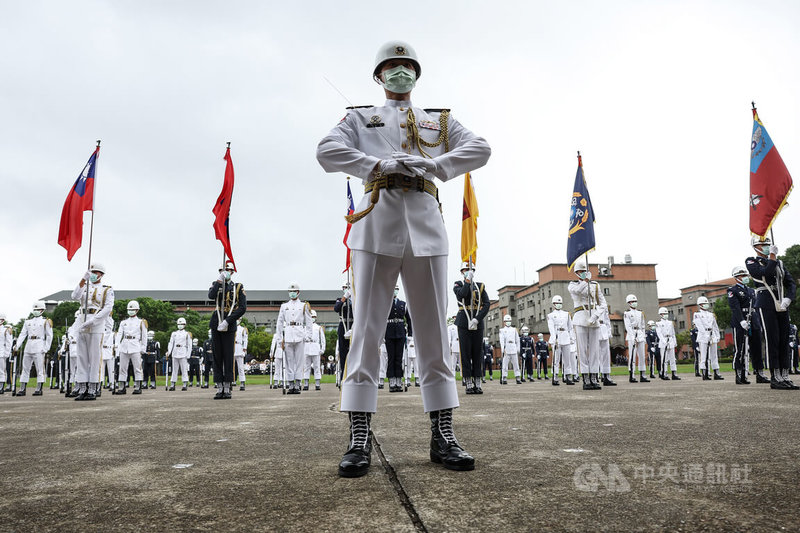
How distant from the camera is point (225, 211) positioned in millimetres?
11234

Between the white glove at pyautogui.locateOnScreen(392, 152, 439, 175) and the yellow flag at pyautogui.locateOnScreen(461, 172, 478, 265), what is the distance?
6861 mm

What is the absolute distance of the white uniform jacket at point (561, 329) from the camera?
16734 millimetres

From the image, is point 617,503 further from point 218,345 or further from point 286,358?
point 286,358

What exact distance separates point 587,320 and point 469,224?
10.5 ft

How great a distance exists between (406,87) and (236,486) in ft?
7.53

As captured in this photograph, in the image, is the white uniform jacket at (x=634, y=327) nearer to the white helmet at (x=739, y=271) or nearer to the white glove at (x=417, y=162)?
the white helmet at (x=739, y=271)

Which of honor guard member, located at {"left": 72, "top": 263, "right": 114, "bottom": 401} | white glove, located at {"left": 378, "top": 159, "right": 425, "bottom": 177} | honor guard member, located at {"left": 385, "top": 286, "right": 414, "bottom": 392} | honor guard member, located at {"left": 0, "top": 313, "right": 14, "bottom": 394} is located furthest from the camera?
honor guard member, located at {"left": 0, "top": 313, "right": 14, "bottom": 394}

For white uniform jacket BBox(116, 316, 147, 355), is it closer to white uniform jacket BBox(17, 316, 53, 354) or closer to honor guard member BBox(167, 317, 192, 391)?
white uniform jacket BBox(17, 316, 53, 354)

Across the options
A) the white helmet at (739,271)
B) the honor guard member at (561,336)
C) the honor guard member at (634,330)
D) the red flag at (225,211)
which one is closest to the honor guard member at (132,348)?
the red flag at (225,211)

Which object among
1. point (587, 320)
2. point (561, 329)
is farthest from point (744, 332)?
point (561, 329)

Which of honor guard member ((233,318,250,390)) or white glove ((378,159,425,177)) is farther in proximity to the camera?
honor guard member ((233,318,250,390))

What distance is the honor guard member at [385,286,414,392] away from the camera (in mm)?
11656

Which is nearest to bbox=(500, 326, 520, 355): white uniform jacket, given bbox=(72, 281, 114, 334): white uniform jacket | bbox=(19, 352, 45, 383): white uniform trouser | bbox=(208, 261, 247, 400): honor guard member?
bbox=(208, 261, 247, 400): honor guard member

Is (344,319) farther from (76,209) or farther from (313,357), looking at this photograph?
(76,209)
